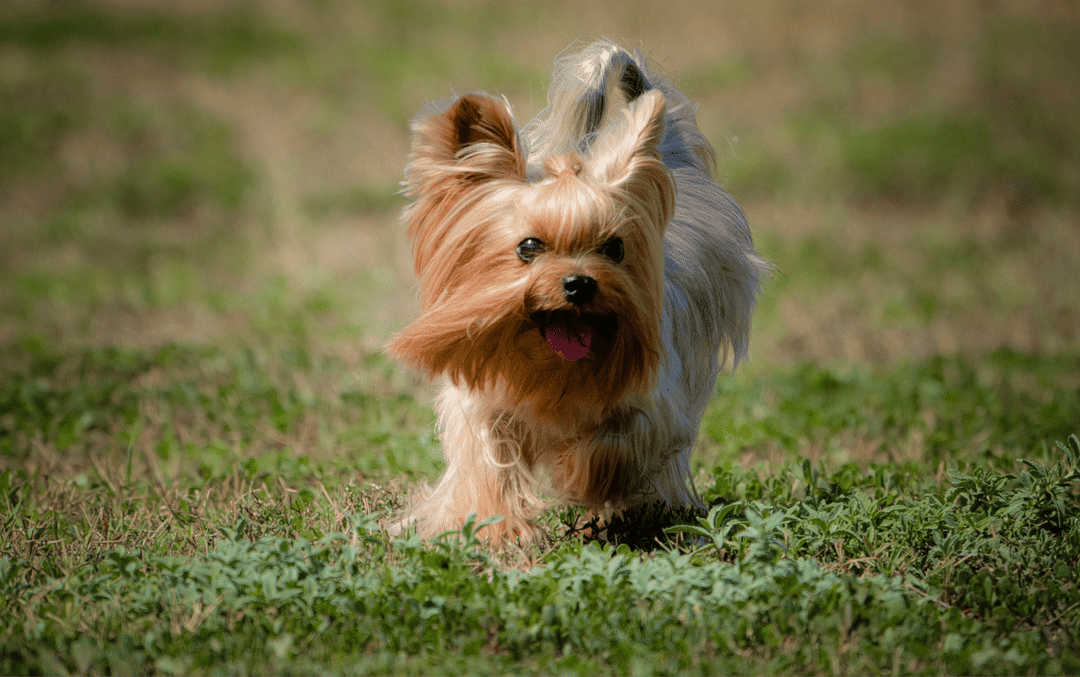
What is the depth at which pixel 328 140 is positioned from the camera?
14.1m

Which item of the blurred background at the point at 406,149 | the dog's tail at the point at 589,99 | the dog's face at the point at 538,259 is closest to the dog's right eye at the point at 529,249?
the dog's face at the point at 538,259

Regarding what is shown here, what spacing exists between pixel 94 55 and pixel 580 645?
53.7 ft

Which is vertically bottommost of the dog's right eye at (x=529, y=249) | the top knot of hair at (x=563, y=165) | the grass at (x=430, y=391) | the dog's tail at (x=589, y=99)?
the grass at (x=430, y=391)

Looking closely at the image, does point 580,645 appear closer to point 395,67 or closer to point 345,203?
point 345,203

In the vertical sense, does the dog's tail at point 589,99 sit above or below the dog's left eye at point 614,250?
above

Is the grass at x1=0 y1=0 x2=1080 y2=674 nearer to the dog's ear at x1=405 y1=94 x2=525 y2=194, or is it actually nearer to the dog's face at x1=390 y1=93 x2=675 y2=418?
the dog's face at x1=390 y1=93 x2=675 y2=418

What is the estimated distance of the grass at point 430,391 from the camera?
2836mm

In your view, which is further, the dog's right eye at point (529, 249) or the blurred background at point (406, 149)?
the blurred background at point (406, 149)

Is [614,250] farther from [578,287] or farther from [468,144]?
[468,144]

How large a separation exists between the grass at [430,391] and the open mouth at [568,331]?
735 mm

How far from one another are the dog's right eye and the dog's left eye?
0.21m

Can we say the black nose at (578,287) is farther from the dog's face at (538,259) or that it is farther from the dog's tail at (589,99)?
the dog's tail at (589,99)

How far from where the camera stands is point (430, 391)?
583 centimetres

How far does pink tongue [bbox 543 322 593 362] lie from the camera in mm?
3139
